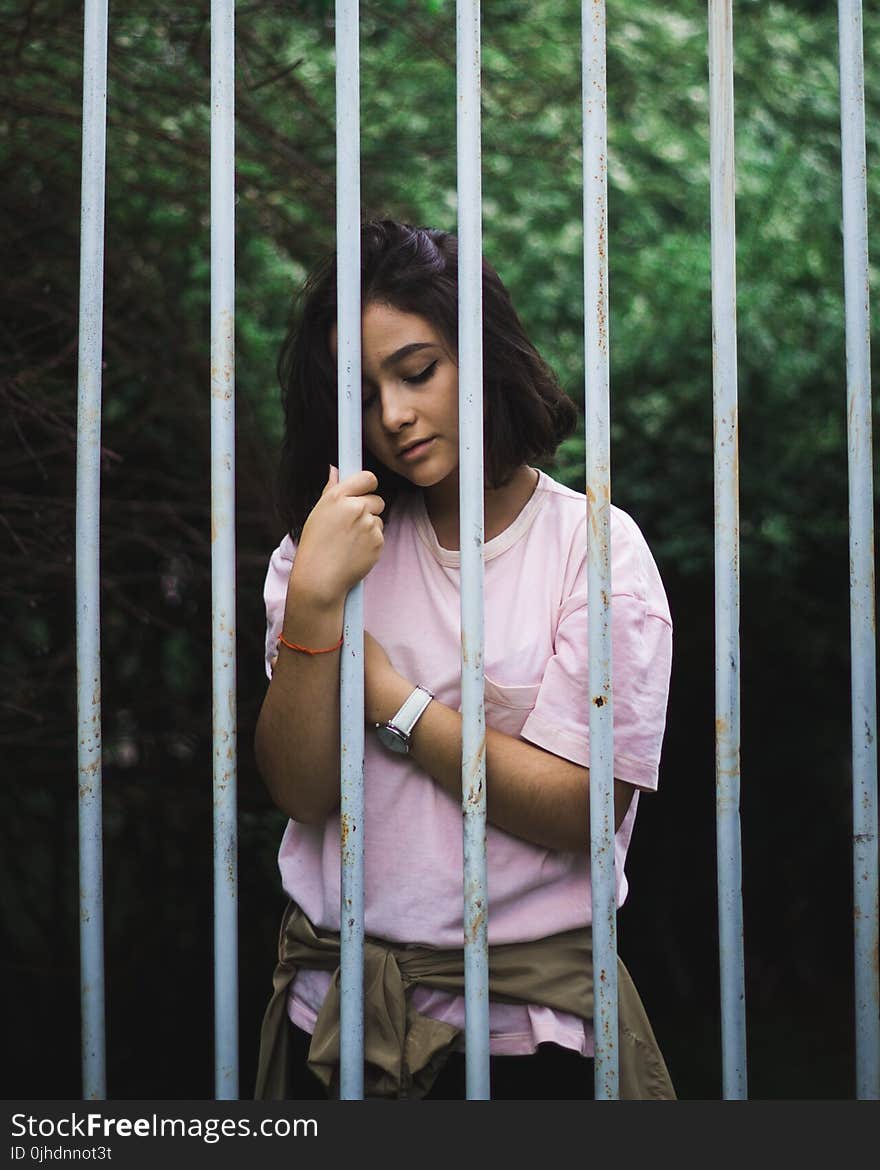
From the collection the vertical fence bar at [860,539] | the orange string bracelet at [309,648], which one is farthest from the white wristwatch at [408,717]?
the vertical fence bar at [860,539]

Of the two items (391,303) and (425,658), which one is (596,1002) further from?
(391,303)

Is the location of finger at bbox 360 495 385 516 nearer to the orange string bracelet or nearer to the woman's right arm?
the woman's right arm

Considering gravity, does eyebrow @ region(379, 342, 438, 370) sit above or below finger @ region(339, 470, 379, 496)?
above

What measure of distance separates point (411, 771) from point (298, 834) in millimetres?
186

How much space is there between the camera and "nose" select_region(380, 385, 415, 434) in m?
1.41

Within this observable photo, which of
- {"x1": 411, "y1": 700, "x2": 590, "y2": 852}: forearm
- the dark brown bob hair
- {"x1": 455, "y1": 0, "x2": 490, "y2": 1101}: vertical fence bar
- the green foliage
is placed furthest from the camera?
the green foliage

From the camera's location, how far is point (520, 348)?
155 centimetres

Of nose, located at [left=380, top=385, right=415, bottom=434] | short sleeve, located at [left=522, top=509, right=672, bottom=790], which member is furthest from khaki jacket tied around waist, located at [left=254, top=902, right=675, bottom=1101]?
nose, located at [left=380, top=385, right=415, bottom=434]

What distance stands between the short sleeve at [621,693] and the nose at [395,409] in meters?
0.29

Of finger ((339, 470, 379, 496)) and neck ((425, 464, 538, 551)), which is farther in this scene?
Result: neck ((425, 464, 538, 551))

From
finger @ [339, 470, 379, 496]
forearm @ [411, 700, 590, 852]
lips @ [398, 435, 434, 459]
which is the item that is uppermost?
lips @ [398, 435, 434, 459]

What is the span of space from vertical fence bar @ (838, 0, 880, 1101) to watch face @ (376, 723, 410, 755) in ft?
1.57

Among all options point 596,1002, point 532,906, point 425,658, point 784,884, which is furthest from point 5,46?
point 784,884

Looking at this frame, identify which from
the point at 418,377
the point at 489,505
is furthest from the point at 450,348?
the point at 489,505
